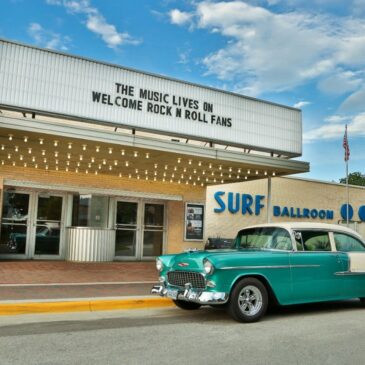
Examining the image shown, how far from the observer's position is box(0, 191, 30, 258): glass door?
1473 centimetres

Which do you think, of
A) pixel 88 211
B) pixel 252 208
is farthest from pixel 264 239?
pixel 252 208

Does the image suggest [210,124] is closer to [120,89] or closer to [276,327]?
[120,89]

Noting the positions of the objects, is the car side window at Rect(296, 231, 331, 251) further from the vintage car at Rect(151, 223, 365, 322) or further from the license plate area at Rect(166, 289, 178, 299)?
the license plate area at Rect(166, 289, 178, 299)

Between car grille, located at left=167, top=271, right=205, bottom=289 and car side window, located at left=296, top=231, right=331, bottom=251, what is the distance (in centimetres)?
185

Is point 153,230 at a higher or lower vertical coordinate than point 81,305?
higher

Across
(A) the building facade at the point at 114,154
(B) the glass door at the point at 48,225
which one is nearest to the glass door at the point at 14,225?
(A) the building facade at the point at 114,154

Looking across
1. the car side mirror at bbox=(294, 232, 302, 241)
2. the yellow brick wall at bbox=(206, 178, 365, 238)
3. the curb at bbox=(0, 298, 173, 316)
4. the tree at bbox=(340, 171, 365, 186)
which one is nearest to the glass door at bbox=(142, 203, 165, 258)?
the yellow brick wall at bbox=(206, 178, 365, 238)

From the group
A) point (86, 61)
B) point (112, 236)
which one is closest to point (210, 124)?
point (86, 61)

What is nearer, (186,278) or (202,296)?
(202,296)

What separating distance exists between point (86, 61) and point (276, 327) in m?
7.35

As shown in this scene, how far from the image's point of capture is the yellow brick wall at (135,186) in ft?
48.7

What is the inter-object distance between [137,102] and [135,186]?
569 cm

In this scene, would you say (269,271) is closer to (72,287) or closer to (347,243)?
(347,243)

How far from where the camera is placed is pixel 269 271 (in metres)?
7.17
